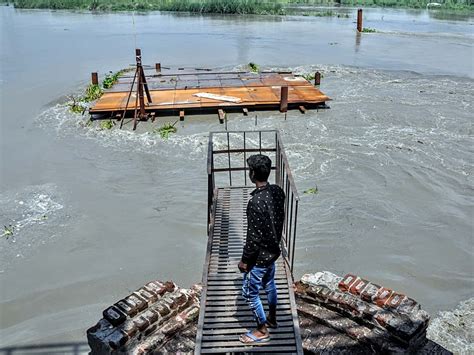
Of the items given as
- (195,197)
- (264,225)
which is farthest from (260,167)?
(195,197)

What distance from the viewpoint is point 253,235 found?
3824mm

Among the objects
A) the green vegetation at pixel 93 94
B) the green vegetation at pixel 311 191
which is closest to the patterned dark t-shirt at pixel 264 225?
the green vegetation at pixel 311 191

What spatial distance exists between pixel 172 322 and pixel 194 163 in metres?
6.33

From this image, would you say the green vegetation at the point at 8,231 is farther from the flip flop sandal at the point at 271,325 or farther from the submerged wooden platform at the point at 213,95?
the submerged wooden platform at the point at 213,95

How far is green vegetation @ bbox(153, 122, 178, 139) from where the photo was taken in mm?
12417

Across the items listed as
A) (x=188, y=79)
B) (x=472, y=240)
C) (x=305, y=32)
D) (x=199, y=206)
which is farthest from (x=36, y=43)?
(x=472, y=240)

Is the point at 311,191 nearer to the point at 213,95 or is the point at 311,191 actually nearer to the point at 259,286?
the point at 259,286

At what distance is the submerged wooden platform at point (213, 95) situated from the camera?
46.0 feet

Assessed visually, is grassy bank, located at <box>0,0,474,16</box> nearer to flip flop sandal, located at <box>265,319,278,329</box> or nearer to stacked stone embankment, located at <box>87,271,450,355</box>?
stacked stone embankment, located at <box>87,271,450,355</box>

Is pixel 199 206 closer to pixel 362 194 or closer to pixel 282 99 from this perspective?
pixel 362 194

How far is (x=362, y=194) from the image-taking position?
29.6 feet

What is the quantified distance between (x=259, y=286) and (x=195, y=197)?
5.12 m

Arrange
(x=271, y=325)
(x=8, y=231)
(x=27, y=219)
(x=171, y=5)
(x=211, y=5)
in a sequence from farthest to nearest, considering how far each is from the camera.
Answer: (x=171, y=5)
(x=211, y=5)
(x=27, y=219)
(x=8, y=231)
(x=271, y=325)

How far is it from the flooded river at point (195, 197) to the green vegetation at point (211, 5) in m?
36.0
